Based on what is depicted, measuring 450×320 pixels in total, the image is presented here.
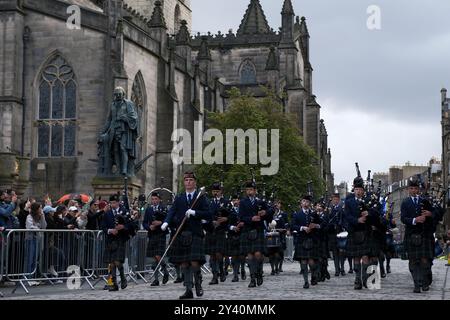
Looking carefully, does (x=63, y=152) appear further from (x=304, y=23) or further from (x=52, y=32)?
(x=304, y=23)

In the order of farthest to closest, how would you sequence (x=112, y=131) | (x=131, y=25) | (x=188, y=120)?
(x=188, y=120)
(x=131, y=25)
(x=112, y=131)

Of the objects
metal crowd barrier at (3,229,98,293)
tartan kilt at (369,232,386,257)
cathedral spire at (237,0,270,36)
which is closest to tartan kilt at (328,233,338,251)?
tartan kilt at (369,232,386,257)

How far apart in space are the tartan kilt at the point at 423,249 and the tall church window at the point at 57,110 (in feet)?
77.2

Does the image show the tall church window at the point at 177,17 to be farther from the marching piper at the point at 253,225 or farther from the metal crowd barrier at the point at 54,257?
the marching piper at the point at 253,225

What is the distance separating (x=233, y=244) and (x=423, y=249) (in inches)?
227

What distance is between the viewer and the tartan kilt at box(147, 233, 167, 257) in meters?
19.3

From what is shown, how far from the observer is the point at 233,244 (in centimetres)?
2058

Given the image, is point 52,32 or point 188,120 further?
point 188,120

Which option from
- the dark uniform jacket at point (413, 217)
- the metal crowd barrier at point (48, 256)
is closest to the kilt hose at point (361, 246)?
the dark uniform jacket at point (413, 217)

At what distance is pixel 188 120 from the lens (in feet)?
157

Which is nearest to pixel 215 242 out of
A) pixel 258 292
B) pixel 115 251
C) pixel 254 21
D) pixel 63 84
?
pixel 115 251

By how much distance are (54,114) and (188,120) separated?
38.9 feet

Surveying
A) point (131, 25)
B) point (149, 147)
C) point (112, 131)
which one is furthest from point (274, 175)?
point (112, 131)

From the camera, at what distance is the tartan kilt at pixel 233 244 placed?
20531 mm
